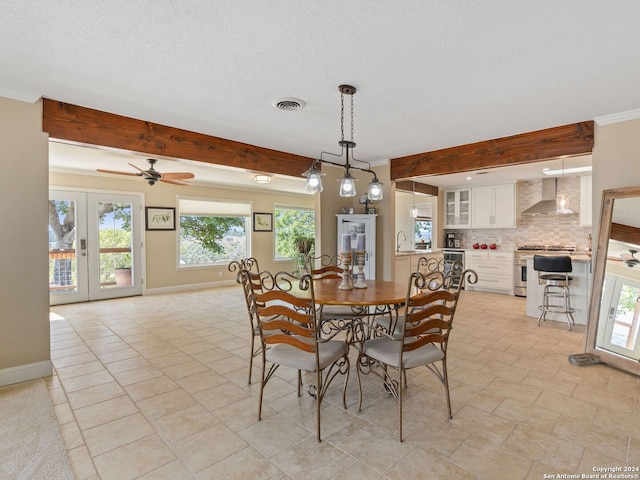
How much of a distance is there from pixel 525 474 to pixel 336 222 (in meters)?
3.96

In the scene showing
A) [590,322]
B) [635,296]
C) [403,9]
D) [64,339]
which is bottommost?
[64,339]

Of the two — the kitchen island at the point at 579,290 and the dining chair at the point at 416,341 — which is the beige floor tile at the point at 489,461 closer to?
the dining chair at the point at 416,341

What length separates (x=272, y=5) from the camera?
1616mm

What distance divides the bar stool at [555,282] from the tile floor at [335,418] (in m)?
0.91

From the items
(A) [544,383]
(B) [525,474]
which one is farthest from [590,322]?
(B) [525,474]

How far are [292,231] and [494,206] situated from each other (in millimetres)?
4902

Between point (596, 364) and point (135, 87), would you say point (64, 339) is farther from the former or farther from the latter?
point (596, 364)

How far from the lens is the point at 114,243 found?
6355mm

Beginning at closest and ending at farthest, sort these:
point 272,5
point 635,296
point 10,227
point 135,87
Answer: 1. point 272,5
2. point 135,87
3. point 10,227
4. point 635,296

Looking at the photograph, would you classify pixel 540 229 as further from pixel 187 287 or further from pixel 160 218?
pixel 160 218

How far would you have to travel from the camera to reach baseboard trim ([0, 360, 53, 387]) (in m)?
2.67

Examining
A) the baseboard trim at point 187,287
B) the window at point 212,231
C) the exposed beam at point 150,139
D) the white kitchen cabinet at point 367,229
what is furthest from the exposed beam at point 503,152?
the baseboard trim at point 187,287

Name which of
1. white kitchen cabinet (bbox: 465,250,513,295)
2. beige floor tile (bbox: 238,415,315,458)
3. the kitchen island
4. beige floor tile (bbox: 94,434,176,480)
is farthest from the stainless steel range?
beige floor tile (bbox: 94,434,176,480)

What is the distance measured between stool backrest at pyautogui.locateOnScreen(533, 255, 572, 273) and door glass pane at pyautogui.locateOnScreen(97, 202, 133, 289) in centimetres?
703
